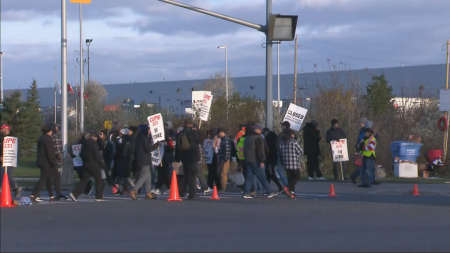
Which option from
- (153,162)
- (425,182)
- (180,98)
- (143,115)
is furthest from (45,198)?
(180,98)

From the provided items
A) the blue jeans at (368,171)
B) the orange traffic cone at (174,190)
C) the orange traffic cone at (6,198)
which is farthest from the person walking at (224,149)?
the orange traffic cone at (6,198)

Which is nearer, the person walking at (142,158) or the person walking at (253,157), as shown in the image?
the person walking at (142,158)

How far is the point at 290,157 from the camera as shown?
53.0ft

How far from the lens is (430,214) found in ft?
43.4

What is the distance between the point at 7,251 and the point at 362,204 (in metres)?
8.51

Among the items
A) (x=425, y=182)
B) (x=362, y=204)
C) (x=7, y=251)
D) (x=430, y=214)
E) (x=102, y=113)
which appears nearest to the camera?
(x=7, y=251)

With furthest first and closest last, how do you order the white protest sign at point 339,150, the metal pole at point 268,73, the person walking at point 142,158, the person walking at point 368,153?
1. the white protest sign at point 339,150
2. the metal pole at point 268,73
3. the person walking at point 368,153
4. the person walking at point 142,158

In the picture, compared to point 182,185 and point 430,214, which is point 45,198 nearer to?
point 182,185

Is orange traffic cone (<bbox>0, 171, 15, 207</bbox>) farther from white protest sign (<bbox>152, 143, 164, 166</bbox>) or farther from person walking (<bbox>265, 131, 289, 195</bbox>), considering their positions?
person walking (<bbox>265, 131, 289, 195</bbox>)

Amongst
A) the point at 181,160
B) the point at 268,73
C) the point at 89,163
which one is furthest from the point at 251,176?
the point at 268,73

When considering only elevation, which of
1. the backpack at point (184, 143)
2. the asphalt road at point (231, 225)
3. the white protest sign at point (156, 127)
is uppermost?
the white protest sign at point (156, 127)

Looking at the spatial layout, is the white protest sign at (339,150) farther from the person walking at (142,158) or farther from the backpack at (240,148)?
the person walking at (142,158)

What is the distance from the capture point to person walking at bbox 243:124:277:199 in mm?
15836

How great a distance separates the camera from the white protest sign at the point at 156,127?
17641mm
